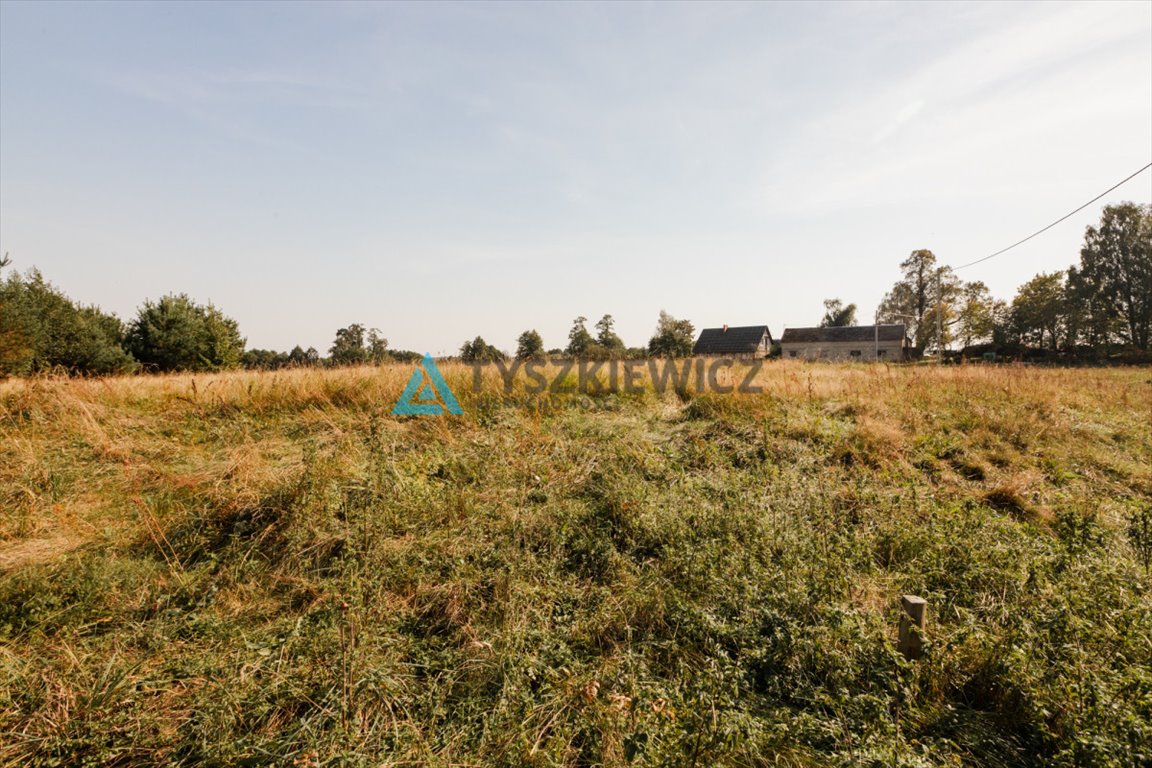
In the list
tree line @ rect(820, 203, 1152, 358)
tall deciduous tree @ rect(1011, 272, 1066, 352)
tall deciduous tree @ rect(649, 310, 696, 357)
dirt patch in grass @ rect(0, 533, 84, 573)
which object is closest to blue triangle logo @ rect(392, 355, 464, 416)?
dirt patch in grass @ rect(0, 533, 84, 573)

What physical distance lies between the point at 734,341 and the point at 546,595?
4735 cm

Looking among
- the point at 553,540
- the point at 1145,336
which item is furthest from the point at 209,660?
the point at 1145,336

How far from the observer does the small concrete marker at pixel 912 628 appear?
2.44 m

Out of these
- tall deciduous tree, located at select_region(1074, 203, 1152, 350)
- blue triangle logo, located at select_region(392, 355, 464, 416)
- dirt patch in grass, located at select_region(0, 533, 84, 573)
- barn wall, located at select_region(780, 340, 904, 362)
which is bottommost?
dirt patch in grass, located at select_region(0, 533, 84, 573)

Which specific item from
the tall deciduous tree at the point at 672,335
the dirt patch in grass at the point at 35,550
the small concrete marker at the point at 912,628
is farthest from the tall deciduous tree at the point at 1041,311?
the dirt patch in grass at the point at 35,550

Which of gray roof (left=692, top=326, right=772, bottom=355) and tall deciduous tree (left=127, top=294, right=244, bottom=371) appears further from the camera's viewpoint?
gray roof (left=692, top=326, right=772, bottom=355)

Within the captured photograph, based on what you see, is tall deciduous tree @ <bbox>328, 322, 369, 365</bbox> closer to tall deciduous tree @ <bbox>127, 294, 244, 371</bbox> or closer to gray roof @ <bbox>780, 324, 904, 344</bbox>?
tall deciduous tree @ <bbox>127, 294, 244, 371</bbox>

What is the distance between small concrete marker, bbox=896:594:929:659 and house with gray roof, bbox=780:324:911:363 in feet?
134

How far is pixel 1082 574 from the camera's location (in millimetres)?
3156

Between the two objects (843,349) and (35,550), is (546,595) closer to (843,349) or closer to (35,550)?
(35,550)

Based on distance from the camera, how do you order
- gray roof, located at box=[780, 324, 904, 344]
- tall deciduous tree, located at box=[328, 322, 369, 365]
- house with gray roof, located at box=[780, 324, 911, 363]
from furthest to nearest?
1. gray roof, located at box=[780, 324, 904, 344]
2. house with gray roof, located at box=[780, 324, 911, 363]
3. tall deciduous tree, located at box=[328, 322, 369, 365]

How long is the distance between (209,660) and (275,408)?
4.88 metres

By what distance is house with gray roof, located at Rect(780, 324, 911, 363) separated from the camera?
40250 mm

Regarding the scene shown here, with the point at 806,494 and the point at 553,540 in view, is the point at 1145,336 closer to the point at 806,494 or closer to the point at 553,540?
the point at 806,494
